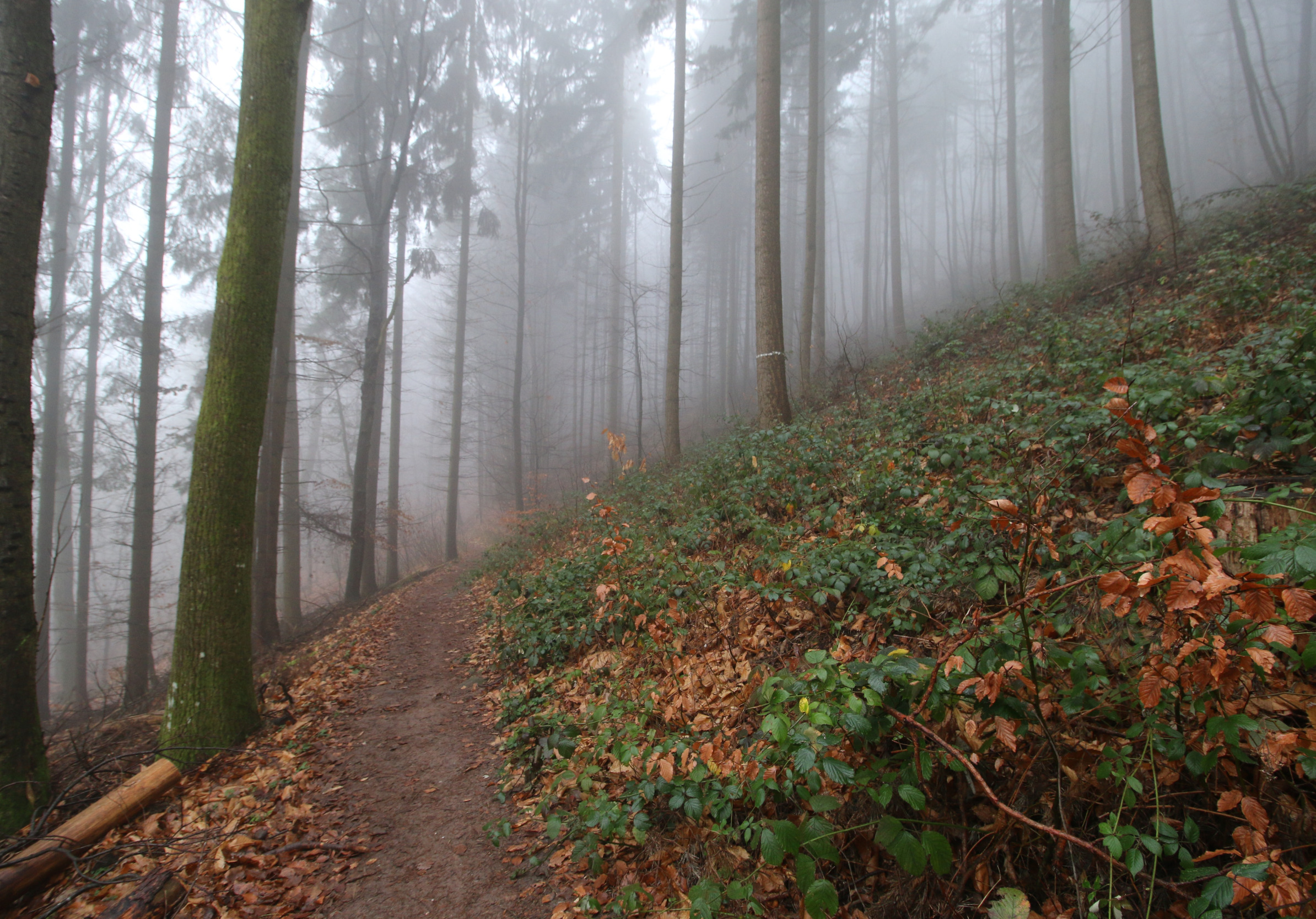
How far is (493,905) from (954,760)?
252cm

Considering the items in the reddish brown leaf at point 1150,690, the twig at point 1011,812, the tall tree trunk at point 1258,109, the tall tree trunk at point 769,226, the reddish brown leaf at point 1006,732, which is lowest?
the twig at point 1011,812

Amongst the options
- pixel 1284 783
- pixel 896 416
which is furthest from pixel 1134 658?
pixel 896 416

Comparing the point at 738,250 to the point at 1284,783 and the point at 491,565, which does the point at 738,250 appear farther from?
the point at 1284,783

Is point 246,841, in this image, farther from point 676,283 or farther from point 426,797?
point 676,283

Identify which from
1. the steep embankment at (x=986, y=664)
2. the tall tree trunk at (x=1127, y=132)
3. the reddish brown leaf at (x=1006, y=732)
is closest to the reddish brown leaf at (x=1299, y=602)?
the steep embankment at (x=986, y=664)

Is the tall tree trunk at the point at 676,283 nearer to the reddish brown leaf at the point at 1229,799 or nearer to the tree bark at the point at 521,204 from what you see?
the tree bark at the point at 521,204

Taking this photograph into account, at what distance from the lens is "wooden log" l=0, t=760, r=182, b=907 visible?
114 inches

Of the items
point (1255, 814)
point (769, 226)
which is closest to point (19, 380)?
point (1255, 814)

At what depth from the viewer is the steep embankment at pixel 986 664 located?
1840 mm

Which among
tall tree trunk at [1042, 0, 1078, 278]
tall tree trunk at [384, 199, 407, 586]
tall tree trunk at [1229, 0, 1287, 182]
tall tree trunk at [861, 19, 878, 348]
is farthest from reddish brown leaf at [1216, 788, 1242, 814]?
tall tree trunk at [861, 19, 878, 348]

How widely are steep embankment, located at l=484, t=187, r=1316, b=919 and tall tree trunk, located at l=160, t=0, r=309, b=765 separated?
2324 millimetres

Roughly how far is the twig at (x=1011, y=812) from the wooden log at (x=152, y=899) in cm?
375

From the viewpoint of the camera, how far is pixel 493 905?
296 centimetres

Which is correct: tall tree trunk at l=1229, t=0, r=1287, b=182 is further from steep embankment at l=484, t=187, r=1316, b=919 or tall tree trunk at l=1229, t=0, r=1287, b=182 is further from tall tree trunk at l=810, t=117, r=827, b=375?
steep embankment at l=484, t=187, r=1316, b=919
